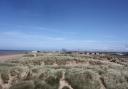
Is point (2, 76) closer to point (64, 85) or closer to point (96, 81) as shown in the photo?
point (64, 85)

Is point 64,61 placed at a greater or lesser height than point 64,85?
greater

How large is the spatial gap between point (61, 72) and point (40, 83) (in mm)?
3219

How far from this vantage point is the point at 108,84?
63.5ft

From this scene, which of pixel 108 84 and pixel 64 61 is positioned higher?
pixel 64 61

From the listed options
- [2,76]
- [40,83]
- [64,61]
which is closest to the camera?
[40,83]

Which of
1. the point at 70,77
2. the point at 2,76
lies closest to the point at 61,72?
the point at 70,77

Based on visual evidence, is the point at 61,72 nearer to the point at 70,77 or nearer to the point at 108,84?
the point at 70,77

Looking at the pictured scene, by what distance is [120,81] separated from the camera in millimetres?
20188

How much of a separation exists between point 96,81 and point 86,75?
1.39 metres

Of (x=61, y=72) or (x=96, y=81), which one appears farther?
(x=61, y=72)

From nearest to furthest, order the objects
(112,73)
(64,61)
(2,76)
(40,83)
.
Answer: (40,83) < (2,76) < (112,73) < (64,61)

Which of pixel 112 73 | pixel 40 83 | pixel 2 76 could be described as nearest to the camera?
pixel 40 83

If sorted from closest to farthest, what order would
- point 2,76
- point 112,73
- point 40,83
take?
point 40,83
point 2,76
point 112,73

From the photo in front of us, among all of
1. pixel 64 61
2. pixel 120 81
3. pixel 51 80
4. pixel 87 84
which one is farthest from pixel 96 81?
pixel 64 61
